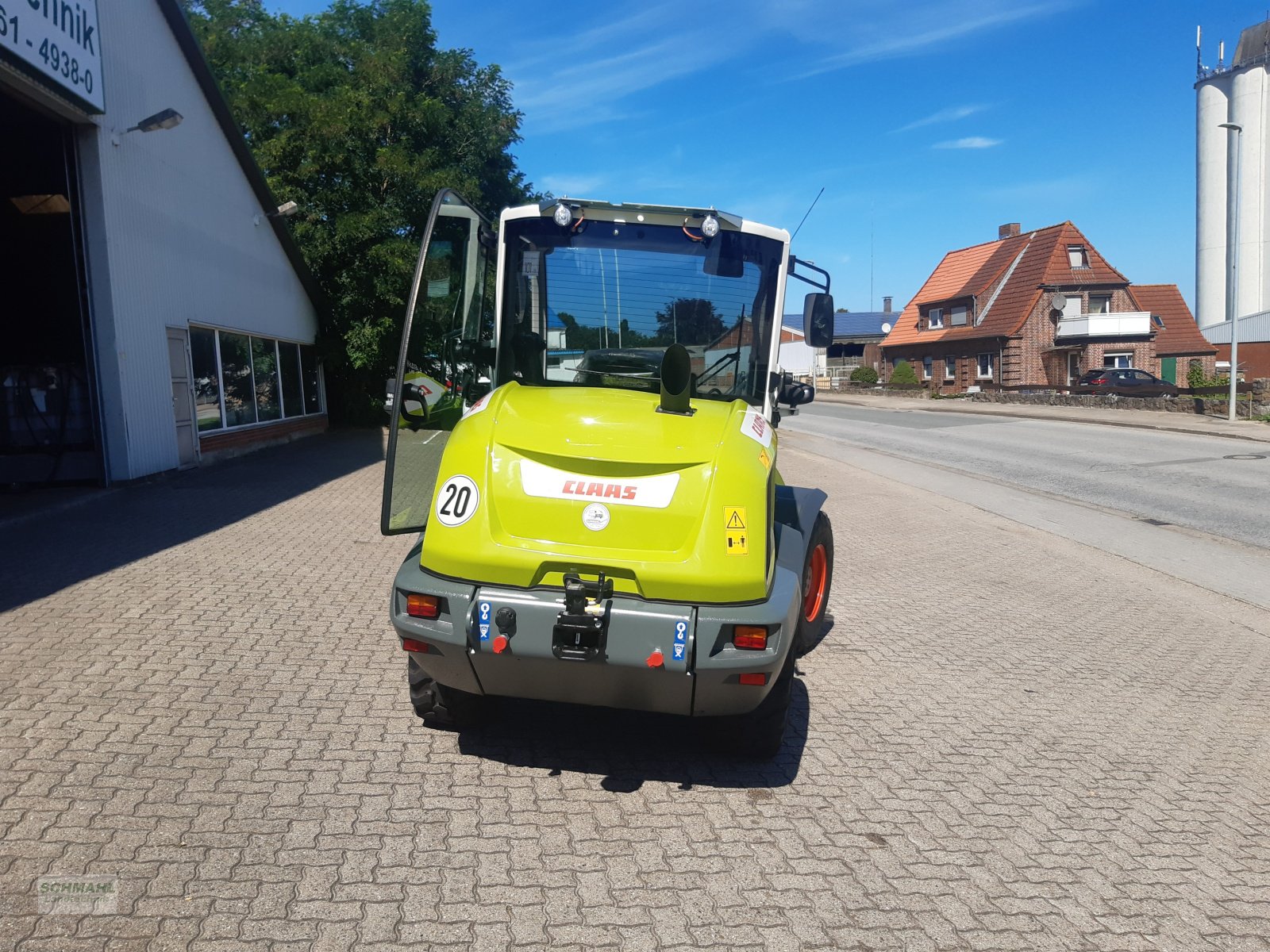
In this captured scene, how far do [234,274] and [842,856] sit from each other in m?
15.9

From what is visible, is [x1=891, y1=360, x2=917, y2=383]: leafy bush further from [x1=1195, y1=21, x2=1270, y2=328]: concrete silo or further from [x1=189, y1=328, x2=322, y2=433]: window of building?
[x1=189, y1=328, x2=322, y2=433]: window of building

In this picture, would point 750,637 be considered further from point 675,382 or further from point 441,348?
point 441,348

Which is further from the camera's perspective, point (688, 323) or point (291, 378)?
point (291, 378)

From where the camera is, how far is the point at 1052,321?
48.3 m

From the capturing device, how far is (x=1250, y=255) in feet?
187

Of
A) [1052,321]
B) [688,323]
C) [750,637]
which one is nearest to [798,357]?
[688,323]

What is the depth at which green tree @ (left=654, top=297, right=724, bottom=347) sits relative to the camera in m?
4.96

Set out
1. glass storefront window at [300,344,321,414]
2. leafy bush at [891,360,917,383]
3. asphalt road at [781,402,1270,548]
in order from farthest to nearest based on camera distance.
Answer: leafy bush at [891,360,917,383] → glass storefront window at [300,344,321,414] → asphalt road at [781,402,1270,548]

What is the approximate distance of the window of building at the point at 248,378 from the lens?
15188 mm

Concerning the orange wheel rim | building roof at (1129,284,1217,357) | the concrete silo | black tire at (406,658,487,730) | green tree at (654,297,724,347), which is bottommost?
black tire at (406,658,487,730)

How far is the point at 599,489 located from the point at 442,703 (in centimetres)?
137

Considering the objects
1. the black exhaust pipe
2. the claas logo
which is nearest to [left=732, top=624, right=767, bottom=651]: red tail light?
the claas logo

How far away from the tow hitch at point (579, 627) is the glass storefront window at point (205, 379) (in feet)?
41.8

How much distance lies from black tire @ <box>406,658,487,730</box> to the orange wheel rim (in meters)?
1.91
